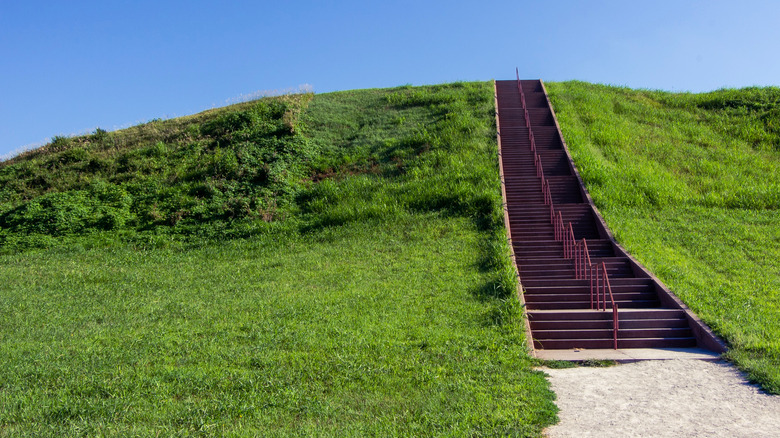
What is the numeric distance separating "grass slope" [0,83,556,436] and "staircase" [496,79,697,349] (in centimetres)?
84

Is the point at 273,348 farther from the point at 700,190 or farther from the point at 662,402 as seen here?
the point at 700,190

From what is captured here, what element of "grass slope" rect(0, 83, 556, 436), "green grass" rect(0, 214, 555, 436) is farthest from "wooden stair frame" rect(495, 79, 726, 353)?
"green grass" rect(0, 214, 555, 436)

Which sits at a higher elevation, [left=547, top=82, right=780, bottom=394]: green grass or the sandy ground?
[left=547, top=82, right=780, bottom=394]: green grass

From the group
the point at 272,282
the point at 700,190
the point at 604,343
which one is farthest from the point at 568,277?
the point at 700,190

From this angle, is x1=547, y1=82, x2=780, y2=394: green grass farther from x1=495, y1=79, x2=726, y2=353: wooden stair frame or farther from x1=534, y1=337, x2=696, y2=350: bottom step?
x1=534, y1=337, x2=696, y2=350: bottom step

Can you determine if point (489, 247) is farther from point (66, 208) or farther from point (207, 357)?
point (66, 208)

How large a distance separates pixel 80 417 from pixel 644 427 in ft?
21.0

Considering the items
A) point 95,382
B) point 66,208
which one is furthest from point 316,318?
point 66,208

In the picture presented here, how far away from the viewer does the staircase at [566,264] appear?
424 inches

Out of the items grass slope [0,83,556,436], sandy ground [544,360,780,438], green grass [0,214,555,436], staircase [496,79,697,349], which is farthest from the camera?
staircase [496,79,697,349]

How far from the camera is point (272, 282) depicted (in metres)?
13.6

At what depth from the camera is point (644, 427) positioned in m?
6.55

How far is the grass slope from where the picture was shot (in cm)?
709

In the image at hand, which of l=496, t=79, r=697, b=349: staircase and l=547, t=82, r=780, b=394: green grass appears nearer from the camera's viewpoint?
l=496, t=79, r=697, b=349: staircase
